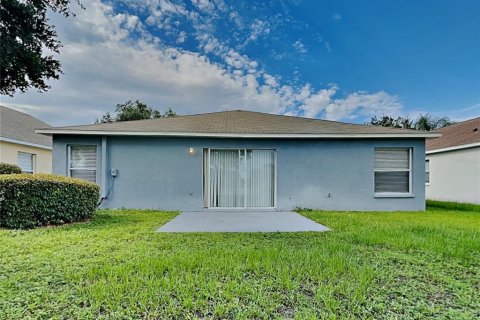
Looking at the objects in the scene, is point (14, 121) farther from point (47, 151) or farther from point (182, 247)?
point (182, 247)

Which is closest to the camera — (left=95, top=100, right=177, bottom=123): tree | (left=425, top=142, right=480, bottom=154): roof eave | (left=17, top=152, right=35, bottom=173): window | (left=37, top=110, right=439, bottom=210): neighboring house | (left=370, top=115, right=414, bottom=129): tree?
(left=37, top=110, right=439, bottom=210): neighboring house

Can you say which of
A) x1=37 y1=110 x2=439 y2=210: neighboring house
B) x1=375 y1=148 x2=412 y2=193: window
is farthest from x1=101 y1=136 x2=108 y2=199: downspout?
x1=375 y1=148 x2=412 y2=193: window

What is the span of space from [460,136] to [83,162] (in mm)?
18658

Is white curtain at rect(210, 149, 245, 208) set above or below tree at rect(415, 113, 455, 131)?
Result: below

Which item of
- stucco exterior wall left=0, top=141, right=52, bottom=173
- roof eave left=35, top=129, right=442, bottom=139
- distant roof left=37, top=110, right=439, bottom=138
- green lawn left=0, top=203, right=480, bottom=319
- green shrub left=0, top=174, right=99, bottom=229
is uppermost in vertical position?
distant roof left=37, top=110, right=439, bottom=138

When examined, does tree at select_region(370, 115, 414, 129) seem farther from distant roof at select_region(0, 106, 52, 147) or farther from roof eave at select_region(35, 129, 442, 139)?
distant roof at select_region(0, 106, 52, 147)

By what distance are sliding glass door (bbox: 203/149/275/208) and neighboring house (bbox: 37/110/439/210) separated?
0.13 feet

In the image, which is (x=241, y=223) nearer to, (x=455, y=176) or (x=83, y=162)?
(x=83, y=162)

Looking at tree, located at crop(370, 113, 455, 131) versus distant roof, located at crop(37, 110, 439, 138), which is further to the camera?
tree, located at crop(370, 113, 455, 131)

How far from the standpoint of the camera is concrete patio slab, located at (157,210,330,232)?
6797 mm

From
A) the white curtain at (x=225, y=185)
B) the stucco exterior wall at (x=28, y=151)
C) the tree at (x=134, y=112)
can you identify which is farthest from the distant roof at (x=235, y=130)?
the tree at (x=134, y=112)

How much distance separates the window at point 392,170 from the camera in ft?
34.2

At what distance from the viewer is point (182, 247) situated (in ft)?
16.6

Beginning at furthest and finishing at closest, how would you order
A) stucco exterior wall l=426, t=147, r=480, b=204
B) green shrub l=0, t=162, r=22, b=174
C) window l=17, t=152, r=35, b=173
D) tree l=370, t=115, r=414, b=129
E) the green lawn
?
tree l=370, t=115, r=414, b=129, window l=17, t=152, r=35, b=173, stucco exterior wall l=426, t=147, r=480, b=204, green shrub l=0, t=162, r=22, b=174, the green lawn
